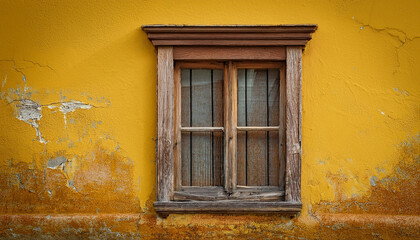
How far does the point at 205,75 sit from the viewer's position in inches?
115

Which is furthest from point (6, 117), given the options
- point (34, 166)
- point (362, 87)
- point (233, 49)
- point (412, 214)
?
point (412, 214)

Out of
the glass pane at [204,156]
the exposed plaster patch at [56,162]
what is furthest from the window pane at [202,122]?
the exposed plaster patch at [56,162]

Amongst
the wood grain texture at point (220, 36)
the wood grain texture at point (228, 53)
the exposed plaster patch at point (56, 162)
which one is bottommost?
the exposed plaster patch at point (56, 162)

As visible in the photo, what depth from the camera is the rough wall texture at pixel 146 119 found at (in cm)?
276

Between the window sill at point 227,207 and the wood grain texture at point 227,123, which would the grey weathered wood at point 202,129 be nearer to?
the wood grain texture at point 227,123

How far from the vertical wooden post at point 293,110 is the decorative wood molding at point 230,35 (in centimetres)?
11

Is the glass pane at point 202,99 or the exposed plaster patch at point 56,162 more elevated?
the glass pane at point 202,99

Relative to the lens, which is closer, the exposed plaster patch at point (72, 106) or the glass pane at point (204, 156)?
the exposed plaster patch at point (72, 106)

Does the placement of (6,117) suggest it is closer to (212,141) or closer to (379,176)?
(212,141)

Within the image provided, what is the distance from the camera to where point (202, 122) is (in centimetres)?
293

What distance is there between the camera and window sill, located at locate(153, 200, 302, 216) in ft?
8.95

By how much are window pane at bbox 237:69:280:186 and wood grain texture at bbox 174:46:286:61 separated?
155 mm

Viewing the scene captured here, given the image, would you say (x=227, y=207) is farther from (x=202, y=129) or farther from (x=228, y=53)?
(x=228, y=53)

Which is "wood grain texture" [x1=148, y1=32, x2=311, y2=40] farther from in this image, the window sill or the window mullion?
the window sill
